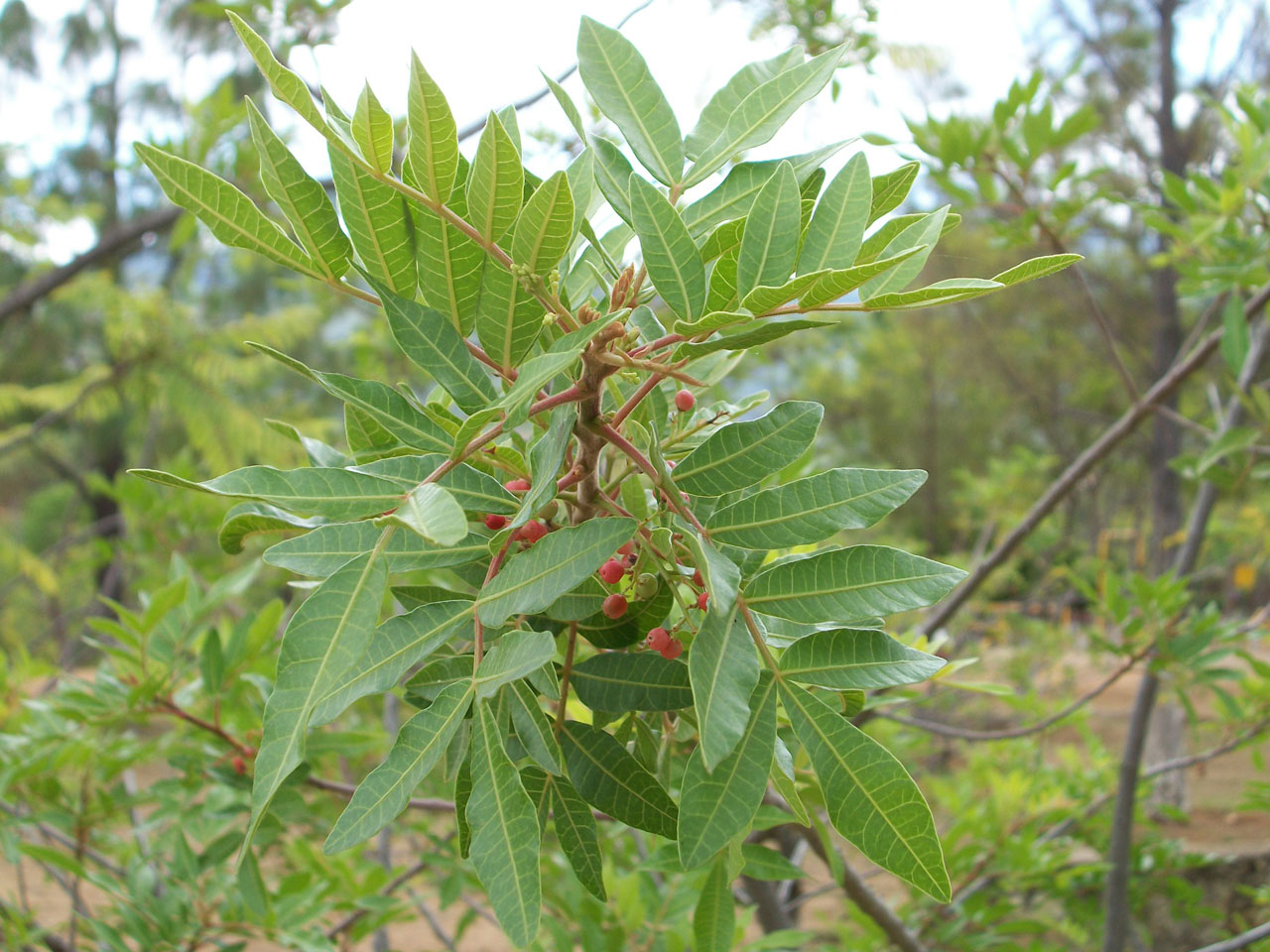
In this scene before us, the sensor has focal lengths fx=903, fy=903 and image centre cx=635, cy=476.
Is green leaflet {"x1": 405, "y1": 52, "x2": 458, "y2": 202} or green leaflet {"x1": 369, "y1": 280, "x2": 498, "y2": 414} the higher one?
green leaflet {"x1": 405, "y1": 52, "x2": 458, "y2": 202}

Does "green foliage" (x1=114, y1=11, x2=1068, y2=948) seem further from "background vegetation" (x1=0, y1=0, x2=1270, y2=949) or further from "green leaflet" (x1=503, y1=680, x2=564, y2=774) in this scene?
"background vegetation" (x1=0, y1=0, x2=1270, y2=949)

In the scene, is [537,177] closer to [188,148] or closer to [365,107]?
[365,107]

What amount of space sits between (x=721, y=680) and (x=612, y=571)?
15 centimetres

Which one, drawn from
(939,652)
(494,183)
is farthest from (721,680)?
(939,652)

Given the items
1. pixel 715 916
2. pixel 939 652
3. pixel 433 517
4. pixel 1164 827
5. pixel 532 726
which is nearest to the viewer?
pixel 433 517

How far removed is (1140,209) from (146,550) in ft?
7.13

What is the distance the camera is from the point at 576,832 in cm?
57

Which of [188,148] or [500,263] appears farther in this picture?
[188,148]

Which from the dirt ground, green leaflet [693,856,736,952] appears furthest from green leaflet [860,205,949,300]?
the dirt ground

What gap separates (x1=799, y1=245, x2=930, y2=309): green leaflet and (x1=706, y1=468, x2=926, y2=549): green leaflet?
10cm

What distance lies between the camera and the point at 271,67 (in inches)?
17.4

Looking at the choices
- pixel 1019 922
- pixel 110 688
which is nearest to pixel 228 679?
pixel 110 688

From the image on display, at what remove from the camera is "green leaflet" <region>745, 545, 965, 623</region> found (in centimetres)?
47

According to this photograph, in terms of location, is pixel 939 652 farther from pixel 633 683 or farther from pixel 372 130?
pixel 372 130
